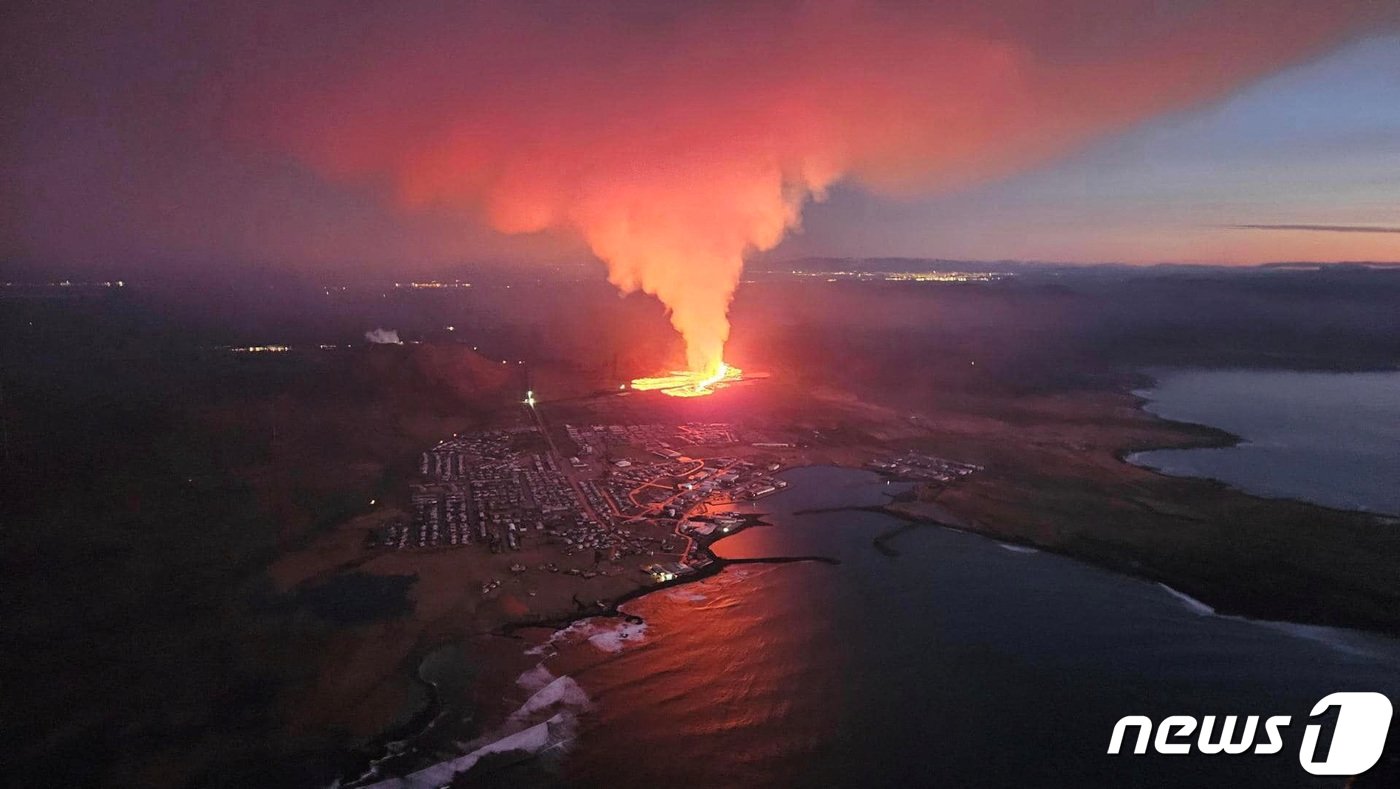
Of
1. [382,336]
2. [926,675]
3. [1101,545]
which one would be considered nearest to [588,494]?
[926,675]

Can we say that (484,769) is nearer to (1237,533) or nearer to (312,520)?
(312,520)

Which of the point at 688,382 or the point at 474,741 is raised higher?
the point at 688,382

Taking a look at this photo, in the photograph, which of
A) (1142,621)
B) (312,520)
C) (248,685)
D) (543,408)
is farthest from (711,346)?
(248,685)

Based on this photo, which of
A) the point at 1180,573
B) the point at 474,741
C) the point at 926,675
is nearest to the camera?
the point at 474,741

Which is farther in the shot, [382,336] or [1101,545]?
[382,336]

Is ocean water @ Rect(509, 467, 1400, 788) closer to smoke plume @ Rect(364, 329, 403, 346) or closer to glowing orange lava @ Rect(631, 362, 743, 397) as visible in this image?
glowing orange lava @ Rect(631, 362, 743, 397)

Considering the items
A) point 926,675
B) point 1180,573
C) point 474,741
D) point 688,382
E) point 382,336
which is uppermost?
point 382,336

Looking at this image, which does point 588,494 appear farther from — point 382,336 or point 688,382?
point 382,336

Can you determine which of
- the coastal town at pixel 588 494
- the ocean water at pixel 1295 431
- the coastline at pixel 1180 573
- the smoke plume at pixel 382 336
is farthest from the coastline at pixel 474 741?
the smoke plume at pixel 382 336
